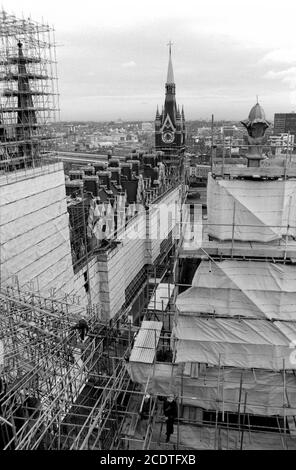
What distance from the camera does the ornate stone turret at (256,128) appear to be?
12.8m

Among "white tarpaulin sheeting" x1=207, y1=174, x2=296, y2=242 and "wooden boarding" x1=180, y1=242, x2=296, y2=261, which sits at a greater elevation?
"white tarpaulin sheeting" x1=207, y1=174, x2=296, y2=242

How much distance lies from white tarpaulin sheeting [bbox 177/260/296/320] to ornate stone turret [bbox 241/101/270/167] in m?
3.91

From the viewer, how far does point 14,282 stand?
734 inches

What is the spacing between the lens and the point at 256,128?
12.8m


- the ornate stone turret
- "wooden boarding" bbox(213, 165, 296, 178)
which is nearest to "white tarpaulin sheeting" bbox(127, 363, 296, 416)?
"wooden boarding" bbox(213, 165, 296, 178)

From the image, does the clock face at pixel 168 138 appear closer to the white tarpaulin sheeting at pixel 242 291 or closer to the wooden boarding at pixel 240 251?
the wooden boarding at pixel 240 251

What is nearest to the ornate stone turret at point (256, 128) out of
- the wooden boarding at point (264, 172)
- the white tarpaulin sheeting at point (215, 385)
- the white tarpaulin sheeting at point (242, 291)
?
the wooden boarding at point (264, 172)

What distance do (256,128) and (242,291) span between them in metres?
5.44

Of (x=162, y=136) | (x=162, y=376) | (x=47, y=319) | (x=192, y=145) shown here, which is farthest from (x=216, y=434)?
(x=192, y=145)

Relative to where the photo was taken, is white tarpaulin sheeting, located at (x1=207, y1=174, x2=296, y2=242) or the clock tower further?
the clock tower

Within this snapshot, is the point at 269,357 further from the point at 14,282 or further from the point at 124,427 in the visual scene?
the point at 14,282

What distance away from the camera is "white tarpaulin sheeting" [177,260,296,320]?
42.8ft

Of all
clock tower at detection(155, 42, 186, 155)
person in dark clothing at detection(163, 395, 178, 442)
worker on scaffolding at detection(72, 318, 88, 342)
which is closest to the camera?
person in dark clothing at detection(163, 395, 178, 442)

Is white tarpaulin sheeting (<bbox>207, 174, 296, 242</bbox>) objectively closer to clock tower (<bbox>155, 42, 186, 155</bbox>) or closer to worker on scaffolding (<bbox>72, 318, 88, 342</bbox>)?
worker on scaffolding (<bbox>72, 318, 88, 342</bbox>)
